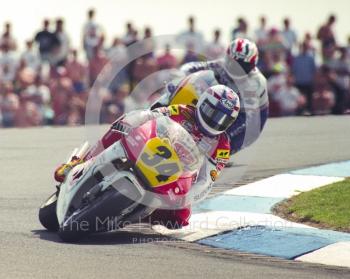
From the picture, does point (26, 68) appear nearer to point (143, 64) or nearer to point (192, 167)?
point (143, 64)

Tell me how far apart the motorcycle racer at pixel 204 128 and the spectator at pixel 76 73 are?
1032 cm

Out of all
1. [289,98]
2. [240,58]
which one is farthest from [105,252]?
[289,98]

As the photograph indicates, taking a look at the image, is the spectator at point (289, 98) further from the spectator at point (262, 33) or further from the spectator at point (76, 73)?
the spectator at point (76, 73)

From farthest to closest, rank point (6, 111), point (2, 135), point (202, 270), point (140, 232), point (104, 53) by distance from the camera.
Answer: point (104, 53) < point (6, 111) < point (2, 135) < point (140, 232) < point (202, 270)

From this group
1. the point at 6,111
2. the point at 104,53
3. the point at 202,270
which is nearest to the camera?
the point at 202,270

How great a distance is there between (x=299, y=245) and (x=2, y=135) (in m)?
9.81

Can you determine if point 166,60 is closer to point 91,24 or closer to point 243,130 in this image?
point 91,24

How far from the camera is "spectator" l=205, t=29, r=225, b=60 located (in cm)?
2158

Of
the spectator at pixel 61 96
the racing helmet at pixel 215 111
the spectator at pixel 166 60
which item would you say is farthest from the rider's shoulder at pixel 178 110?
the spectator at pixel 166 60

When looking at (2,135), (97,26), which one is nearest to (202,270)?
(2,135)

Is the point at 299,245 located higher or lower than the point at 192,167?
lower

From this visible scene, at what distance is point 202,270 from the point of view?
8.60 m

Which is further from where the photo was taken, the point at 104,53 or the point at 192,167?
the point at 104,53

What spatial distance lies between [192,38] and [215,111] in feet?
38.7
